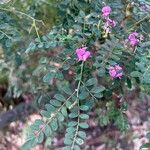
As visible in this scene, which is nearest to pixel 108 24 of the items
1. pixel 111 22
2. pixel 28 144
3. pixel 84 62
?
pixel 111 22

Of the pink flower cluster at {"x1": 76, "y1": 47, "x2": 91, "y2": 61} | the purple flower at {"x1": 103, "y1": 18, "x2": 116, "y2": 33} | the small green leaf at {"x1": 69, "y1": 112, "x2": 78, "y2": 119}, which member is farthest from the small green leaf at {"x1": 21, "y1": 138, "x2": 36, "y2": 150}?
the purple flower at {"x1": 103, "y1": 18, "x2": 116, "y2": 33}

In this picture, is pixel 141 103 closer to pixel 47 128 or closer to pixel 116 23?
pixel 116 23

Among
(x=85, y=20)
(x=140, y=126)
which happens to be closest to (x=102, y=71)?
(x=85, y=20)

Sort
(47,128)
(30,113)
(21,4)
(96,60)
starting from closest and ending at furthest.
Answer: (47,128), (96,60), (21,4), (30,113)

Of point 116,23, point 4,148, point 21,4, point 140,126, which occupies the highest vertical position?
point 116,23

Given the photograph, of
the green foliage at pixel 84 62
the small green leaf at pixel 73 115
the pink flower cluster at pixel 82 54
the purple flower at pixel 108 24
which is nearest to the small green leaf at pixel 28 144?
the green foliage at pixel 84 62

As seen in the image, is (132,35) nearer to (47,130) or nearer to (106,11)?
(106,11)

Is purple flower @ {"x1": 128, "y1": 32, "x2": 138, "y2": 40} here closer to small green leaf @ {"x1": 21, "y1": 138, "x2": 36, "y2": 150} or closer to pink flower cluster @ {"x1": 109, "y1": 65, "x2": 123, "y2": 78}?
pink flower cluster @ {"x1": 109, "y1": 65, "x2": 123, "y2": 78}

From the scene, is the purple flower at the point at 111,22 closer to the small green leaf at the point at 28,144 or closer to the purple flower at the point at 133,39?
the purple flower at the point at 133,39
